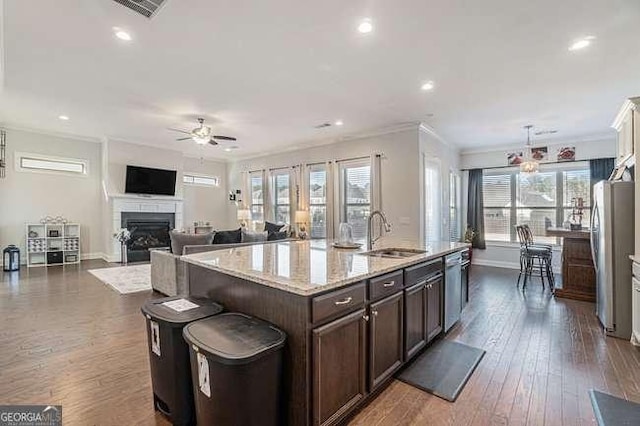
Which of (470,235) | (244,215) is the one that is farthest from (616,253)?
(244,215)

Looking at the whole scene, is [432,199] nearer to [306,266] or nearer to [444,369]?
[444,369]

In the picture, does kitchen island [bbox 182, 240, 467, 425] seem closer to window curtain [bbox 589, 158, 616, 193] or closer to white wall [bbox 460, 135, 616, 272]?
white wall [bbox 460, 135, 616, 272]

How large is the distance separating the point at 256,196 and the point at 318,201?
256 centimetres

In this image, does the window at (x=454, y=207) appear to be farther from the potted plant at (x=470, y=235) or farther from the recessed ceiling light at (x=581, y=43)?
the recessed ceiling light at (x=581, y=43)

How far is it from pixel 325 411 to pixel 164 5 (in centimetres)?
324

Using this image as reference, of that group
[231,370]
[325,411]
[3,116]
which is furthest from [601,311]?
[3,116]

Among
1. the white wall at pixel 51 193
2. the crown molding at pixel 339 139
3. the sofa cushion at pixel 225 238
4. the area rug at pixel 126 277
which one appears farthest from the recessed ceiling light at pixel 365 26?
the white wall at pixel 51 193

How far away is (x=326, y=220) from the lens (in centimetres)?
765

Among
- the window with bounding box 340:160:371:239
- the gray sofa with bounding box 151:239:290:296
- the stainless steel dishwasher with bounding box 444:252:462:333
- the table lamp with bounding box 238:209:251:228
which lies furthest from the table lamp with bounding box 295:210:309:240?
the stainless steel dishwasher with bounding box 444:252:462:333

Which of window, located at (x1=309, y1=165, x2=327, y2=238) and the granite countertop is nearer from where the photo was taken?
the granite countertop

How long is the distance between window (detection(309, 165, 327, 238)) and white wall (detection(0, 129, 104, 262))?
5307 millimetres

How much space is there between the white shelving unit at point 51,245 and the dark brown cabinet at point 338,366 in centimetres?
793

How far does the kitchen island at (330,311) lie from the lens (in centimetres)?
172

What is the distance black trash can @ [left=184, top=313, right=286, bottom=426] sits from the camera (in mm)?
1524
